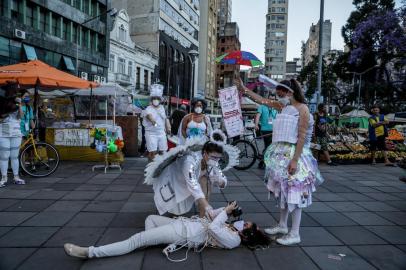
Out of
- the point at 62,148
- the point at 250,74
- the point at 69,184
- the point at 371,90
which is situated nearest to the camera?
the point at 69,184

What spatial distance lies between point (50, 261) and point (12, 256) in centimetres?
43

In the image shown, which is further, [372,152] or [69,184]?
[372,152]

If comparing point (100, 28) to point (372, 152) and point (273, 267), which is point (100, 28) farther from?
point (273, 267)

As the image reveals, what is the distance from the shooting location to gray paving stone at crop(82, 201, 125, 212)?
16.1ft

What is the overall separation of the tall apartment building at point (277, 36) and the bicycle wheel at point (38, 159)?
11655cm

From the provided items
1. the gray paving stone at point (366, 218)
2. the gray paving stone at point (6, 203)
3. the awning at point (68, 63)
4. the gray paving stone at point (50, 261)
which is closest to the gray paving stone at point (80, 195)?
the gray paving stone at point (6, 203)

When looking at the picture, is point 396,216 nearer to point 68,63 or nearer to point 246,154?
point 246,154

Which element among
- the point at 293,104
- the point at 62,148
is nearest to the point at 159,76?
the point at 62,148

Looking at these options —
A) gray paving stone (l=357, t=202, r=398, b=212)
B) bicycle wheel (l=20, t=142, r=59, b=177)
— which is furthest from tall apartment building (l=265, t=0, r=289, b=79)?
gray paving stone (l=357, t=202, r=398, b=212)

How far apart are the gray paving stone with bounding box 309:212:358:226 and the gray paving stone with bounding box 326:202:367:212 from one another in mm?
356

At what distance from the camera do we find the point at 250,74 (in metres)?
148

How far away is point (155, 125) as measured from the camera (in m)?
7.32

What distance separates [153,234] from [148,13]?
4454 cm

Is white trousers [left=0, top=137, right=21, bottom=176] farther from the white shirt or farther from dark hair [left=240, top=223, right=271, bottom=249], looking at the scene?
dark hair [left=240, top=223, right=271, bottom=249]
